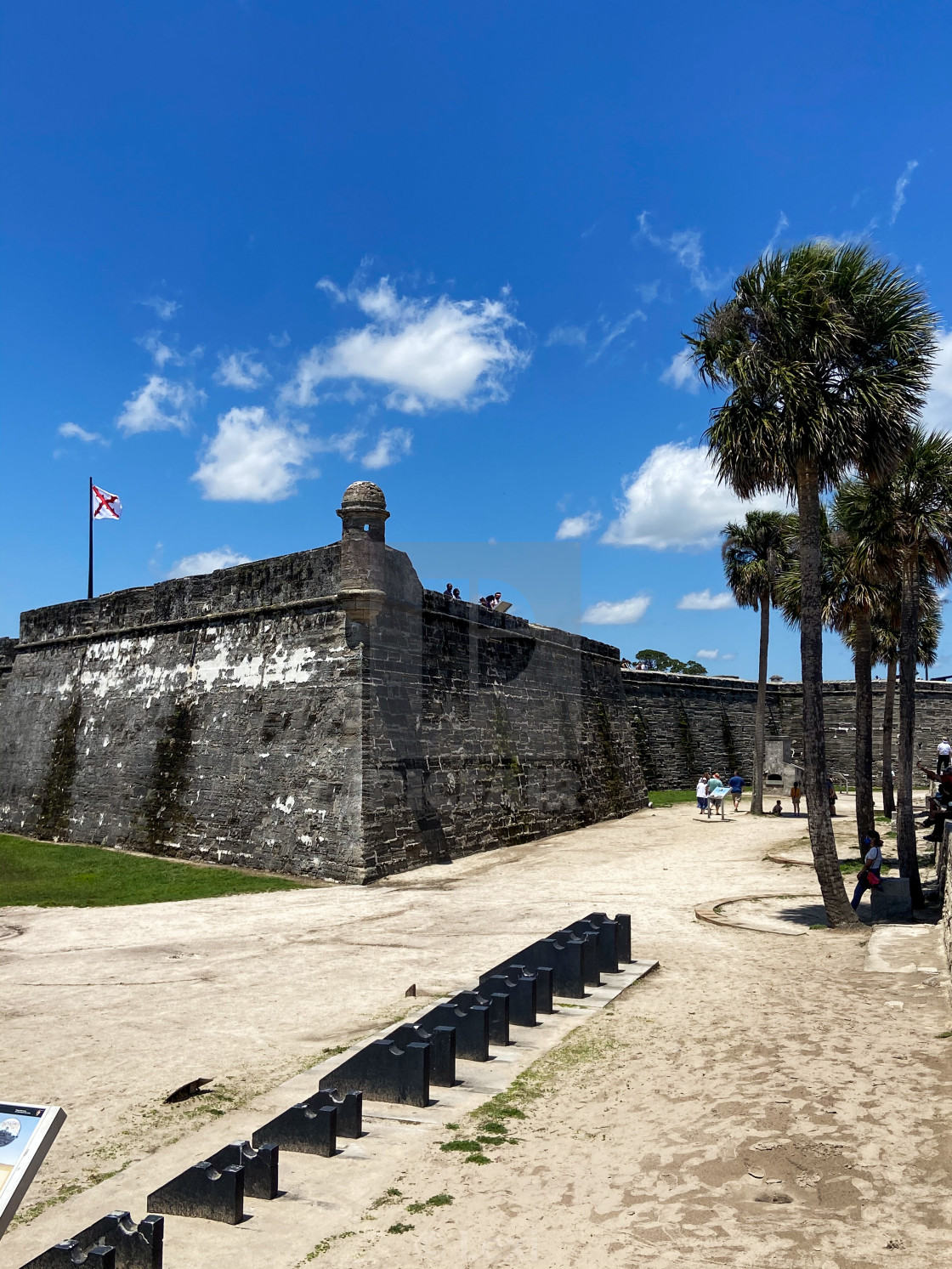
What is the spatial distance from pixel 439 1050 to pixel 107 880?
11593 millimetres

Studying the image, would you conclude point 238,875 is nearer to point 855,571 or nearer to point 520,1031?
point 520,1031

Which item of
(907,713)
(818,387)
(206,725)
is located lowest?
(206,725)

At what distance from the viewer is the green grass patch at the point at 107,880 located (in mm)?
14406

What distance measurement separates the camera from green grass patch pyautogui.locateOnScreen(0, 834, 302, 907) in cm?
1441

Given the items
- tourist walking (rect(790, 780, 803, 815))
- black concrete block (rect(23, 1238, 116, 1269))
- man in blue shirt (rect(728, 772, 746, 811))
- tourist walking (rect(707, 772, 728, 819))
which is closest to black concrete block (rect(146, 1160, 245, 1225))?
black concrete block (rect(23, 1238, 116, 1269))

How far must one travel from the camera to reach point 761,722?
2667 centimetres

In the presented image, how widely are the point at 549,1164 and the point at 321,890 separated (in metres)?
10.0

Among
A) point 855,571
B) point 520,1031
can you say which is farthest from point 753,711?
point 520,1031

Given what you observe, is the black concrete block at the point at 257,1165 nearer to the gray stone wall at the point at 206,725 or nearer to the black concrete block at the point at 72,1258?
the black concrete block at the point at 72,1258

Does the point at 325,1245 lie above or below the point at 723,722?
below

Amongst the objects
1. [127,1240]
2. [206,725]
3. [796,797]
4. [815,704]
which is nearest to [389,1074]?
[127,1240]

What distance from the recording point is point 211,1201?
14.1ft

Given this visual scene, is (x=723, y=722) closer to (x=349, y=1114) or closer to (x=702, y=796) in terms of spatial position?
(x=702, y=796)

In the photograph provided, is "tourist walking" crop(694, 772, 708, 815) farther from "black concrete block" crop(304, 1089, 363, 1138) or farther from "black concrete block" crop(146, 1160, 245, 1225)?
"black concrete block" crop(146, 1160, 245, 1225)
